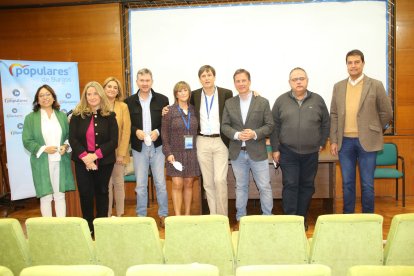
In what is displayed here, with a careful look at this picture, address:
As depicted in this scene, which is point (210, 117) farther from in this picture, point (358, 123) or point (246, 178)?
point (358, 123)

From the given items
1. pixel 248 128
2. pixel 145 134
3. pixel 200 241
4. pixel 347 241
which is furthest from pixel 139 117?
pixel 347 241

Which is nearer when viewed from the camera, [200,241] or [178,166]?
[200,241]

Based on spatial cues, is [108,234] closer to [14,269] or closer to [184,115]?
[14,269]

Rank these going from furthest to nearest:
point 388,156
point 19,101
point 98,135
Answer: point 388,156 < point 19,101 < point 98,135

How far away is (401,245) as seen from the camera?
202 cm

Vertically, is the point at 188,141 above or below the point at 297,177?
above

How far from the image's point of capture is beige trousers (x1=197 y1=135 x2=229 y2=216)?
3.95m

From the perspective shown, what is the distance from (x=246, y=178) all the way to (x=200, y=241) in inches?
75.5

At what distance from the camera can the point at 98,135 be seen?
371 centimetres

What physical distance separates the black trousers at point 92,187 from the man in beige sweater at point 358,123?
2.26m

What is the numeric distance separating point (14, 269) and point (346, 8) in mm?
5129

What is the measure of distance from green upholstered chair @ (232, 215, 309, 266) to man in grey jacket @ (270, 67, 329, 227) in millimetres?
1793

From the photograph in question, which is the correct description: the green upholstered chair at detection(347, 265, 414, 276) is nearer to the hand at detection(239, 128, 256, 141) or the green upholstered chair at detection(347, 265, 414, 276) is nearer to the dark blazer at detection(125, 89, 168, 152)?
the hand at detection(239, 128, 256, 141)

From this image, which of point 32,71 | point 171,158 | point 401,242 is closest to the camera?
point 401,242
